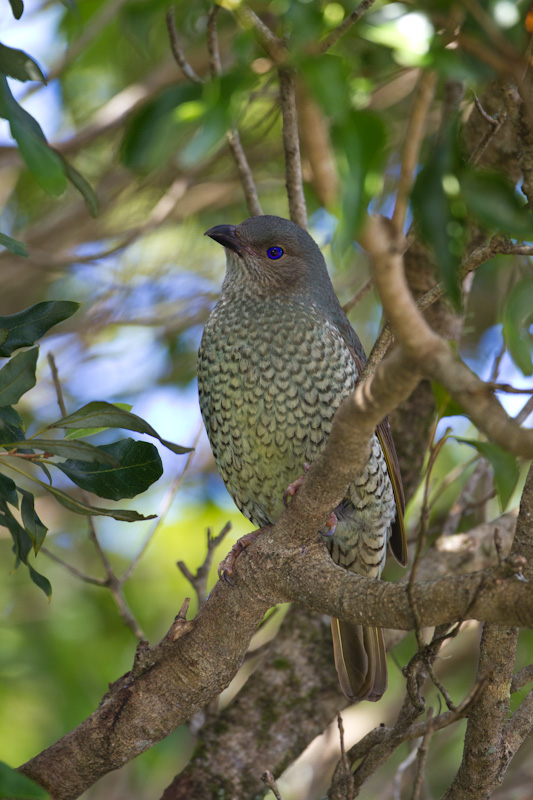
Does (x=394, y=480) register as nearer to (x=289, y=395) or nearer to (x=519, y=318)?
(x=289, y=395)

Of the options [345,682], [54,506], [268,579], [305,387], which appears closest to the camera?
[268,579]

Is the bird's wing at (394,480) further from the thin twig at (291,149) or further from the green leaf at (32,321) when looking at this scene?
the green leaf at (32,321)

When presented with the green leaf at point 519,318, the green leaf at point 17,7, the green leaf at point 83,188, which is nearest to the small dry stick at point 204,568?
the green leaf at point 83,188

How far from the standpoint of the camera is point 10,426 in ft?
7.68

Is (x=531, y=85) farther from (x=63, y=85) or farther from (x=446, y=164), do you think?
(x=63, y=85)

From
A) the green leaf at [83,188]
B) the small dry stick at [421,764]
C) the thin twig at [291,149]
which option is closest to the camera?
the small dry stick at [421,764]

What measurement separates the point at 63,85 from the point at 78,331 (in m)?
1.83

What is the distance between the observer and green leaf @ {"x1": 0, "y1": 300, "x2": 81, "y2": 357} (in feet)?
7.77

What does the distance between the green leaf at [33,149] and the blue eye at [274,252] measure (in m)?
1.71

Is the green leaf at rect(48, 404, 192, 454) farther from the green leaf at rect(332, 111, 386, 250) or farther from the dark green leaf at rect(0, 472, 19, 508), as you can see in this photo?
the green leaf at rect(332, 111, 386, 250)

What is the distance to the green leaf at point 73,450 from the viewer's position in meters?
2.22

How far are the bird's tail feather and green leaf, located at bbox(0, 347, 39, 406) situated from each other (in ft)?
5.81

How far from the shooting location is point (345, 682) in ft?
11.0

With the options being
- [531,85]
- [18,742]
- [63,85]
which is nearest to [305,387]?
[531,85]
